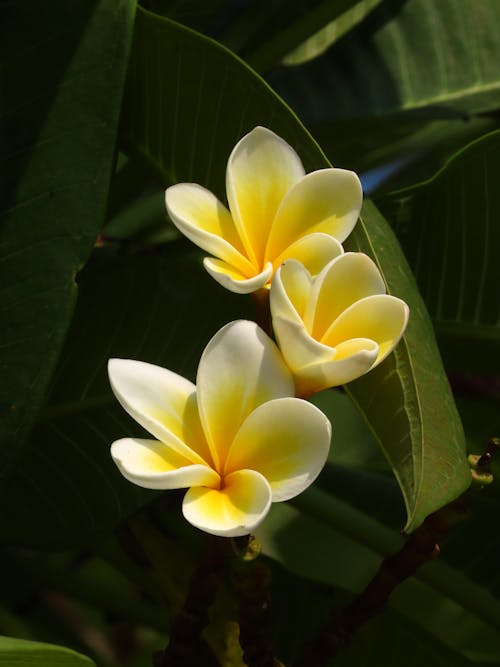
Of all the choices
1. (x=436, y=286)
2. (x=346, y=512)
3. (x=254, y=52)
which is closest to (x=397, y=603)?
(x=346, y=512)

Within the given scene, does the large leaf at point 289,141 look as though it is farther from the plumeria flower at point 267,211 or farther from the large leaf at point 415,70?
the large leaf at point 415,70

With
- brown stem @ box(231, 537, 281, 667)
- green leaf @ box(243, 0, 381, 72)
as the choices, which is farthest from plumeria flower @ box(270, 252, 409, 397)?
green leaf @ box(243, 0, 381, 72)

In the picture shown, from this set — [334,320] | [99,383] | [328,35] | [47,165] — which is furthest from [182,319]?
[328,35]

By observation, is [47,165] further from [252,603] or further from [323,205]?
[252,603]

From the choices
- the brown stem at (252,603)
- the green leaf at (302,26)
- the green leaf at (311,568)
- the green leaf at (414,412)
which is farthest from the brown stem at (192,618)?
the green leaf at (302,26)

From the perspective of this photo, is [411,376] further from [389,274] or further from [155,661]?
[155,661]
